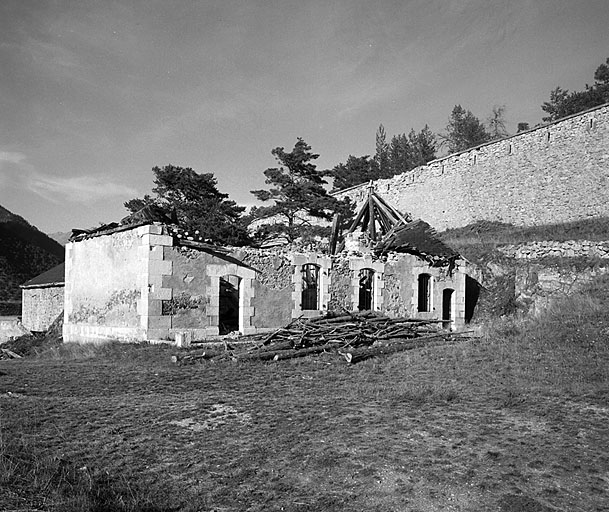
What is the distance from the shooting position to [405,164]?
53.2 m

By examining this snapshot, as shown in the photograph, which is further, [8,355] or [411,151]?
[411,151]

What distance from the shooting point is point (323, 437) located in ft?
19.5

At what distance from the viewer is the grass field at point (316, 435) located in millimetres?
4363

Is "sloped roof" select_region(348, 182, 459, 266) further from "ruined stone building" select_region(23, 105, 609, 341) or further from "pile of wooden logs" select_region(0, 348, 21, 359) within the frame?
"pile of wooden logs" select_region(0, 348, 21, 359)

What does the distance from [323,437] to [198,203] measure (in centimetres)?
2054

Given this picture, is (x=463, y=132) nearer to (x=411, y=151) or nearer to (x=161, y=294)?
(x=411, y=151)

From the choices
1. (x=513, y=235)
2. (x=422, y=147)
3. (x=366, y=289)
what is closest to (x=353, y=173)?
(x=422, y=147)

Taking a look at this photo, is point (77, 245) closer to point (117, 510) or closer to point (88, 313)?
point (88, 313)

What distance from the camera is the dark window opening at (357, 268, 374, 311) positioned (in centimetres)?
1777

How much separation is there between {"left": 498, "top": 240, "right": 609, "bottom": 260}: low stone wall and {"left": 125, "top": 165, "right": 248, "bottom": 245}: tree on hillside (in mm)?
11707

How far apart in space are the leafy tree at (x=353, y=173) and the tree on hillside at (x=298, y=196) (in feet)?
59.9

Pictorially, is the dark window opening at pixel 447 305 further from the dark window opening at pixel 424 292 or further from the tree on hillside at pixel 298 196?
the tree on hillside at pixel 298 196

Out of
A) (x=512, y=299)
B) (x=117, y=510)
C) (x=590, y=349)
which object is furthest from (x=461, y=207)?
(x=117, y=510)

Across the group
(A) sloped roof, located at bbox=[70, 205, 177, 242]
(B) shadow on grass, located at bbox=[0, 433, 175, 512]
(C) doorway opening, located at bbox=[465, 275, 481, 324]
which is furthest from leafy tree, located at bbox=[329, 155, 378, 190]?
(B) shadow on grass, located at bbox=[0, 433, 175, 512]
